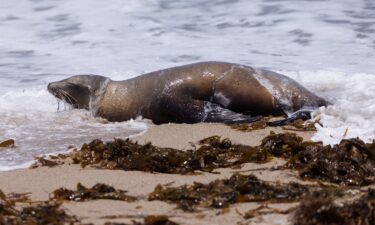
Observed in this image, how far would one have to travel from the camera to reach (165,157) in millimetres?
5039

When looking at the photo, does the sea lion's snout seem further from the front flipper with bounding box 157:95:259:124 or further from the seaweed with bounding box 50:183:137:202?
the seaweed with bounding box 50:183:137:202

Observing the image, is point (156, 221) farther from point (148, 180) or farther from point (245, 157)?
point (245, 157)

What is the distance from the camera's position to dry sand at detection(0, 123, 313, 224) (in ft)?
12.3

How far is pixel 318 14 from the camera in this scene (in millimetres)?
A: 13141

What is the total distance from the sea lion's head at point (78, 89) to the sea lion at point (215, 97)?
0.39 metres

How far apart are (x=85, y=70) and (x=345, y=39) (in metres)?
3.58

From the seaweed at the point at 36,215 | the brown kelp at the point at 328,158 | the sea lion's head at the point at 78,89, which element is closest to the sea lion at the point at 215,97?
the sea lion's head at the point at 78,89

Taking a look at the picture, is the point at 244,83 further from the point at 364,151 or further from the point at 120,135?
the point at 364,151

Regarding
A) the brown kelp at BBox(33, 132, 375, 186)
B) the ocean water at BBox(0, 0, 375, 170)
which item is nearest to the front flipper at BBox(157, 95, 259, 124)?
the ocean water at BBox(0, 0, 375, 170)

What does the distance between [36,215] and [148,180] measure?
0.98 meters

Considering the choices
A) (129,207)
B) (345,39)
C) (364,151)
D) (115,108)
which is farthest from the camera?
(345,39)

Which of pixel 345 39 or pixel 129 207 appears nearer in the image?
pixel 129 207

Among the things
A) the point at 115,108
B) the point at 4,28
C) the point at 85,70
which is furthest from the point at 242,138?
the point at 4,28

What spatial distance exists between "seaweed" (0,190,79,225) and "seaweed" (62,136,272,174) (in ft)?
3.41
